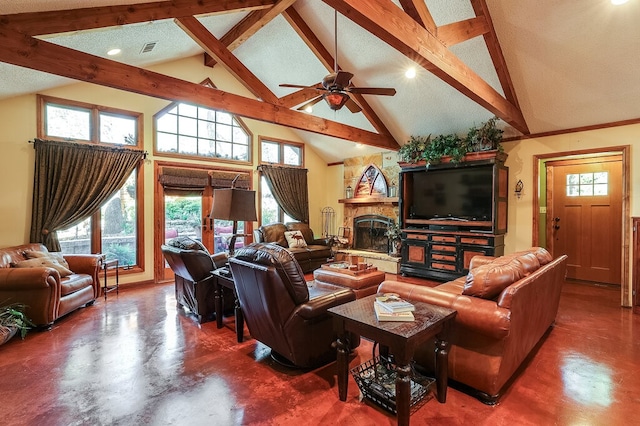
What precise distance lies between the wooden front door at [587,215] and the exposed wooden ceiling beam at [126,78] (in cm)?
438

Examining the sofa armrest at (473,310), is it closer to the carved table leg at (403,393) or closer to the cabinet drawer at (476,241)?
the carved table leg at (403,393)

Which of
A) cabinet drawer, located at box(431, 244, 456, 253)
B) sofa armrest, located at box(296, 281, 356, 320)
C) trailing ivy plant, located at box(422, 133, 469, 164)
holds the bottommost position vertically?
sofa armrest, located at box(296, 281, 356, 320)

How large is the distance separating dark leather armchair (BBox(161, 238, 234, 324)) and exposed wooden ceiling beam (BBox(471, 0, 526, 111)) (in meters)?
4.24

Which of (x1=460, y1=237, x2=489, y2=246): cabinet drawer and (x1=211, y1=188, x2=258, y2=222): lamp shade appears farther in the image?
(x1=460, y1=237, x2=489, y2=246): cabinet drawer

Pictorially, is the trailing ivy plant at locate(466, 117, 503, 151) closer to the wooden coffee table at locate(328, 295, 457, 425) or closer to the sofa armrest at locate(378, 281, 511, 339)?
the sofa armrest at locate(378, 281, 511, 339)

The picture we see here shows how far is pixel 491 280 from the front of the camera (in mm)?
2119

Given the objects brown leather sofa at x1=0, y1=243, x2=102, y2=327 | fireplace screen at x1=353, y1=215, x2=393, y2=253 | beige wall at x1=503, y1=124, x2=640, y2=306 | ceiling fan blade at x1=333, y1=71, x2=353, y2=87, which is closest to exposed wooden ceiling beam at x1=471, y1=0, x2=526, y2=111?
beige wall at x1=503, y1=124, x2=640, y2=306

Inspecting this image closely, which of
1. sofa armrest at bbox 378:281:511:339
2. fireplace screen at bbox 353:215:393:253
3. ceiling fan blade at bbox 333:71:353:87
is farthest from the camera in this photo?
fireplace screen at bbox 353:215:393:253

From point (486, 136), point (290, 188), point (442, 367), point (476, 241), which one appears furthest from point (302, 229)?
point (442, 367)

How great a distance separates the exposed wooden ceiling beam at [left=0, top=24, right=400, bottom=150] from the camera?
269 centimetres

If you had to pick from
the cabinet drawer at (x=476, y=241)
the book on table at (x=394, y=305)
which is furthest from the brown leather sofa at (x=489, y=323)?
the cabinet drawer at (x=476, y=241)

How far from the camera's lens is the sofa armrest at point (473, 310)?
1.94 metres

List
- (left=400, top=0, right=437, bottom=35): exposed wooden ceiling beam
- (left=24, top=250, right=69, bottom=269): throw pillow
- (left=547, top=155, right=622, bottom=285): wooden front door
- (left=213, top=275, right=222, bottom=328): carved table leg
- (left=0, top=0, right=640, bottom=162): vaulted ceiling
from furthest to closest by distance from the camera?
(left=547, top=155, right=622, bottom=285): wooden front door < (left=24, top=250, right=69, bottom=269): throw pillow < (left=213, top=275, right=222, bottom=328): carved table leg < (left=0, top=0, right=640, bottom=162): vaulted ceiling < (left=400, top=0, right=437, bottom=35): exposed wooden ceiling beam

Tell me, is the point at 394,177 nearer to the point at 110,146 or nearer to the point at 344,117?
the point at 344,117
